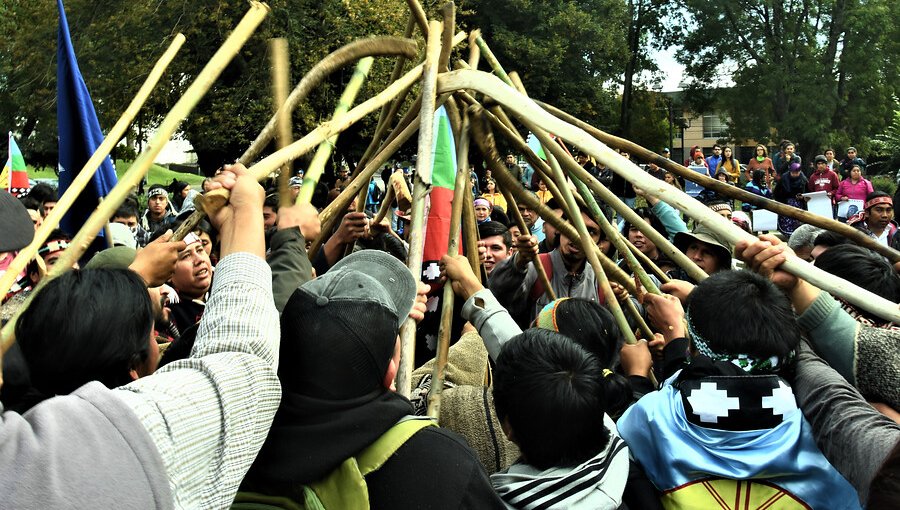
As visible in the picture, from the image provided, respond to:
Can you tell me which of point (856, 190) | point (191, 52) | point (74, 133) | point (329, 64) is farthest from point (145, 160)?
point (191, 52)

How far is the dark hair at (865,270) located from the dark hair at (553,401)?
4.51 ft

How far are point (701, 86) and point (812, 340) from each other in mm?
42076

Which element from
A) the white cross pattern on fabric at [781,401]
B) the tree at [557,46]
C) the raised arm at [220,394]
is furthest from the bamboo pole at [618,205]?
the tree at [557,46]

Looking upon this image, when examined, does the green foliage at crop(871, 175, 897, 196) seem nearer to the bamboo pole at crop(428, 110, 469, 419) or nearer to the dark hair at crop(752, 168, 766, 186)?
the dark hair at crop(752, 168, 766, 186)

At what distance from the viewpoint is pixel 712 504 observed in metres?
2.21

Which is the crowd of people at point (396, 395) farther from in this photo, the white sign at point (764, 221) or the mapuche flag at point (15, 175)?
the white sign at point (764, 221)

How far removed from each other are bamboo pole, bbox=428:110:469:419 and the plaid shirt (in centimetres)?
112

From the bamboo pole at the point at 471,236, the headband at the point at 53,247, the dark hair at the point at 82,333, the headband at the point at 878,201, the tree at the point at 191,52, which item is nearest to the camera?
the dark hair at the point at 82,333

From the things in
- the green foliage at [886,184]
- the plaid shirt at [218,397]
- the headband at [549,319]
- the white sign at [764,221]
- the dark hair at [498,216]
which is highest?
the plaid shirt at [218,397]

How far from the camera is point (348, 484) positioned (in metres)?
1.75

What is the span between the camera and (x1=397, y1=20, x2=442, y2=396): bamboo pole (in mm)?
2766

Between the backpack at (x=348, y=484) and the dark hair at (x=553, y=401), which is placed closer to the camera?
the backpack at (x=348, y=484)

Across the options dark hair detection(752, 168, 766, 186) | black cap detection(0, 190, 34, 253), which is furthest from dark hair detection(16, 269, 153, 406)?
dark hair detection(752, 168, 766, 186)

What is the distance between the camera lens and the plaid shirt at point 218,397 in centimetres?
148
